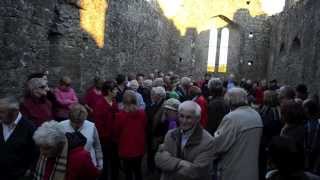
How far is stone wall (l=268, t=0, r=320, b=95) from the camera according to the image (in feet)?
50.2

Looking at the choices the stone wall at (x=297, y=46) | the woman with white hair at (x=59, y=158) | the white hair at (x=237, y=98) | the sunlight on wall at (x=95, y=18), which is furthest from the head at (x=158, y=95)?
the stone wall at (x=297, y=46)

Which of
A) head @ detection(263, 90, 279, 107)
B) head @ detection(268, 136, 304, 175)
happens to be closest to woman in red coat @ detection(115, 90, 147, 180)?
head @ detection(263, 90, 279, 107)

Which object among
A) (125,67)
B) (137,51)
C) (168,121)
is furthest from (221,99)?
(137,51)

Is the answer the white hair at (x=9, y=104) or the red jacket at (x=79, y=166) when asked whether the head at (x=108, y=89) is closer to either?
the white hair at (x=9, y=104)

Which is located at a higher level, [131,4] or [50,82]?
[131,4]

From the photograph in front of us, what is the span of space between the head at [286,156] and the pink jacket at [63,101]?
4695mm

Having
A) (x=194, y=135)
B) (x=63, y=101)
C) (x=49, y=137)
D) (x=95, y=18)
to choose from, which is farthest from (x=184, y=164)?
(x=95, y=18)

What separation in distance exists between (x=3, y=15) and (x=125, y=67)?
8.88 metres

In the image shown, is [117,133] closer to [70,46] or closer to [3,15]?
[3,15]

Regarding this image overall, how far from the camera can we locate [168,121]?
259 inches

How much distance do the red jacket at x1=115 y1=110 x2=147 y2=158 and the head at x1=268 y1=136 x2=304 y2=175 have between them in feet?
12.3

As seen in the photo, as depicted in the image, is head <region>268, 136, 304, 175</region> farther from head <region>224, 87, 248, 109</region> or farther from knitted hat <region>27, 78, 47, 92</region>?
knitted hat <region>27, 78, 47, 92</region>

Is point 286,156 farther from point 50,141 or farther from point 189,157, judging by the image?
point 50,141

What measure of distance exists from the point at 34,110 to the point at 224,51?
78.1ft
